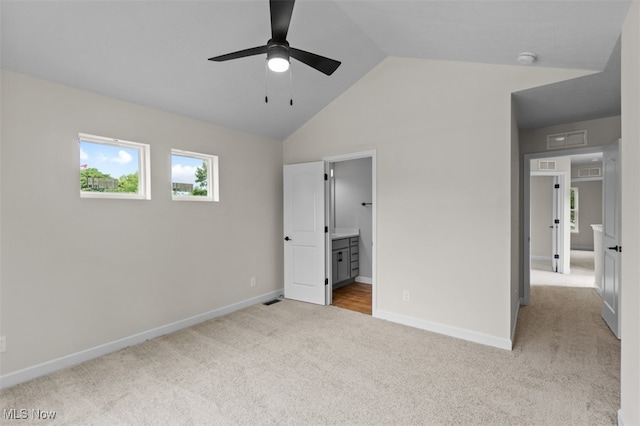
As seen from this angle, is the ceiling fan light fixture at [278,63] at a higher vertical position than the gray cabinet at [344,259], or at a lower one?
higher

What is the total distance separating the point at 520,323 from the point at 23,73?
5448 millimetres

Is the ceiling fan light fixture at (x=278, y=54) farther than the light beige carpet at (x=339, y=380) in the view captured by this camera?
No

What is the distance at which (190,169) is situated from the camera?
3852mm

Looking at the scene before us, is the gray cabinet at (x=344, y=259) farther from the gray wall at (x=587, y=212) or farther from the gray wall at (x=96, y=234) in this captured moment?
the gray wall at (x=587, y=212)

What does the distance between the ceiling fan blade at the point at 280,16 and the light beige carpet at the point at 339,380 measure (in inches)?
95.4

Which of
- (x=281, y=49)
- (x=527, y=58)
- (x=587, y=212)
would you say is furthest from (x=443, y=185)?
(x=587, y=212)

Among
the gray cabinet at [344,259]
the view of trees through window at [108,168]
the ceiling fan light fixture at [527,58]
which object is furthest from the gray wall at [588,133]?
the view of trees through window at [108,168]

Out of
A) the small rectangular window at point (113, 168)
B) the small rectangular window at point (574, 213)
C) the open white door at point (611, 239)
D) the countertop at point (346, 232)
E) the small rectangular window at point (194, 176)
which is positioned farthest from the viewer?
the small rectangular window at point (574, 213)

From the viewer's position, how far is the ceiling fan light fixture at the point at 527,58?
8.61 feet

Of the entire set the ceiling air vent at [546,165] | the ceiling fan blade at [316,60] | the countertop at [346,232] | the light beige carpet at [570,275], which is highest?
the ceiling fan blade at [316,60]

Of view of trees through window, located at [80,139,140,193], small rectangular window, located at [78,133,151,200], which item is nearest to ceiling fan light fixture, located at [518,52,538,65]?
small rectangular window, located at [78,133,151,200]

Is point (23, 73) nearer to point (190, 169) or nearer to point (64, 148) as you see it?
point (64, 148)

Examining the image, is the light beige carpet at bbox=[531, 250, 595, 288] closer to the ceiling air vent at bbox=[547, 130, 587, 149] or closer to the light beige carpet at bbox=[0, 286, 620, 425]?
the light beige carpet at bbox=[0, 286, 620, 425]

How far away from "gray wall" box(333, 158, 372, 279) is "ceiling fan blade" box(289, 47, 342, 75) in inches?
136
